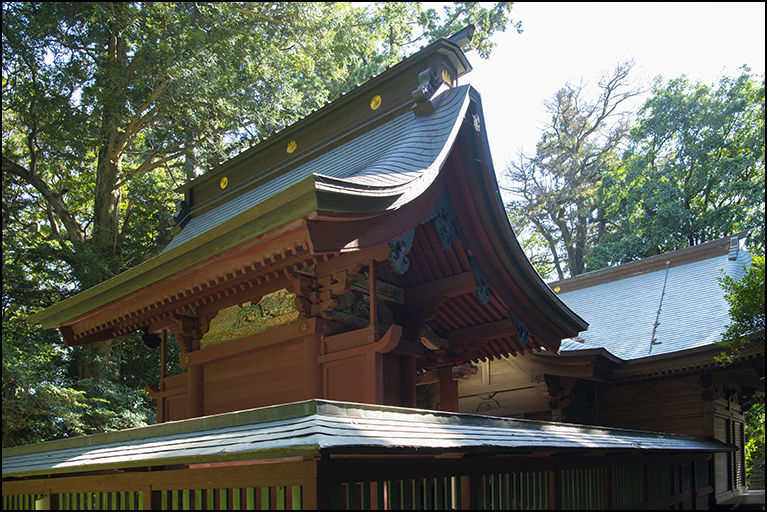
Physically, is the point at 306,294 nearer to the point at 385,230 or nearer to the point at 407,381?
the point at 385,230

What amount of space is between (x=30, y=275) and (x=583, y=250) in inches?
904

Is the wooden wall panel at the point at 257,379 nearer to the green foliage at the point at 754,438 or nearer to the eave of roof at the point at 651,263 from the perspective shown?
the eave of roof at the point at 651,263

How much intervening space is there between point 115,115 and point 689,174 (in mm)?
21258

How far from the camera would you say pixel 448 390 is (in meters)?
7.72

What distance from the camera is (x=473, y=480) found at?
3979 mm

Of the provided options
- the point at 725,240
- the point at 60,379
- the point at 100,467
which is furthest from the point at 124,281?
the point at 725,240

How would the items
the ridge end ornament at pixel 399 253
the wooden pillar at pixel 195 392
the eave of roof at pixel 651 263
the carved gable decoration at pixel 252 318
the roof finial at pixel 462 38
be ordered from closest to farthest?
the ridge end ornament at pixel 399 253, the carved gable decoration at pixel 252 318, the roof finial at pixel 462 38, the wooden pillar at pixel 195 392, the eave of roof at pixel 651 263

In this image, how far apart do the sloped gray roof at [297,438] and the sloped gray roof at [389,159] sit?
155 centimetres

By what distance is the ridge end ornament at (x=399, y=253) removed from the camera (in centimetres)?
478

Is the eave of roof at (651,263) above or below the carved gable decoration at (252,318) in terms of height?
above

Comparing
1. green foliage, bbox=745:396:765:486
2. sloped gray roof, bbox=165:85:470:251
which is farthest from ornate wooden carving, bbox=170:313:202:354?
green foliage, bbox=745:396:765:486

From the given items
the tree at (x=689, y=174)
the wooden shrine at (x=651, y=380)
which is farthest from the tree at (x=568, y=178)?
the wooden shrine at (x=651, y=380)

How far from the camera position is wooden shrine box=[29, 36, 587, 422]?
4.59 metres

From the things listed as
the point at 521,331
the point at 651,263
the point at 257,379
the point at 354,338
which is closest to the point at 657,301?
the point at 651,263
